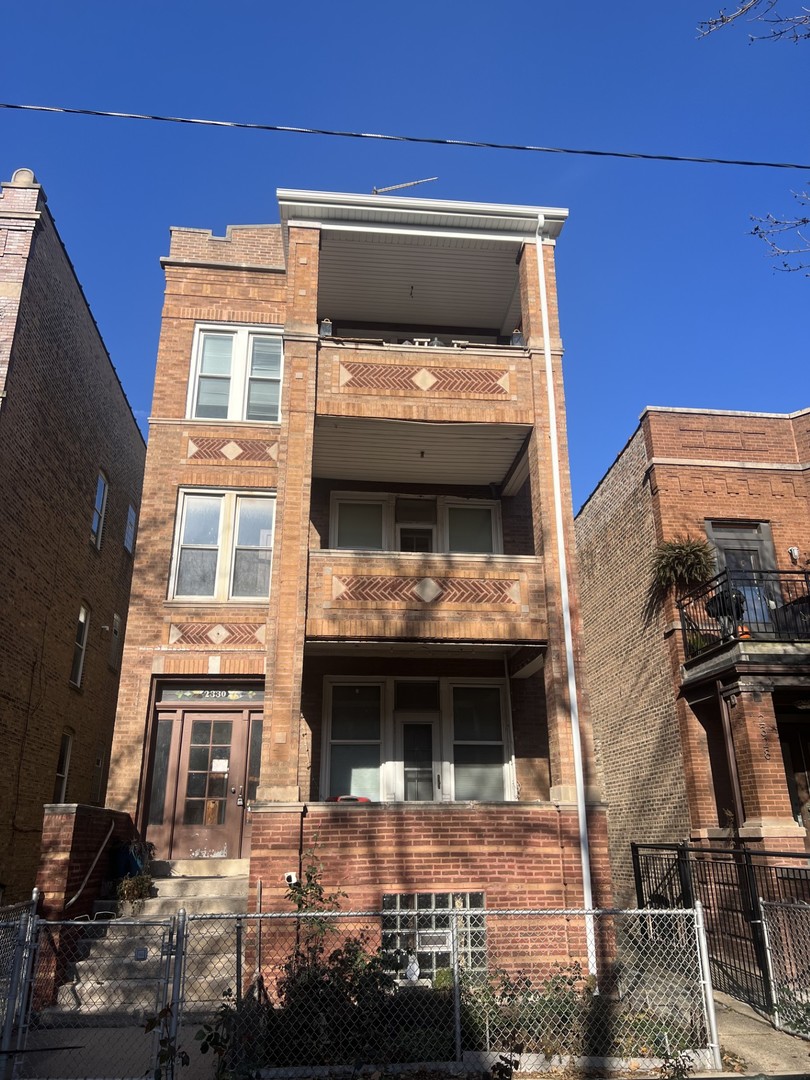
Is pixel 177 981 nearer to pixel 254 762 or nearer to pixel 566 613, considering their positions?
pixel 254 762

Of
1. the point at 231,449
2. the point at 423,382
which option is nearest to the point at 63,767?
the point at 231,449

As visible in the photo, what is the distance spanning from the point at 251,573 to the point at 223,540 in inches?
28.4

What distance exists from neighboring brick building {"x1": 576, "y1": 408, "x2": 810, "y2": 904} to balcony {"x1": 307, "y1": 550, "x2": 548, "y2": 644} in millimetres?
3360

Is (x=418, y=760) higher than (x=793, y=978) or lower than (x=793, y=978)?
higher

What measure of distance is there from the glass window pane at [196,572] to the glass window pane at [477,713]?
4.34m

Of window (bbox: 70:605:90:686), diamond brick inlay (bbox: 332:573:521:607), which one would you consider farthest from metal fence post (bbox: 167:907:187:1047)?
window (bbox: 70:605:90:686)

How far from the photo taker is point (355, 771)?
12.0 m

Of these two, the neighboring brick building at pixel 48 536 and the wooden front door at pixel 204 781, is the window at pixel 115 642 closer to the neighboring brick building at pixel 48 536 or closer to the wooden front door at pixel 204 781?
the neighboring brick building at pixel 48 536

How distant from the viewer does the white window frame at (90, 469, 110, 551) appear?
699 inches

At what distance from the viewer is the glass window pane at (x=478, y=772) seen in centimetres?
1206

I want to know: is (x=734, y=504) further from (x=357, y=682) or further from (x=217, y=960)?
(x=217, y=960)

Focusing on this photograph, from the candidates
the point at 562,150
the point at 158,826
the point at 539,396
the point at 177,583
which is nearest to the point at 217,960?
the point at 158,826

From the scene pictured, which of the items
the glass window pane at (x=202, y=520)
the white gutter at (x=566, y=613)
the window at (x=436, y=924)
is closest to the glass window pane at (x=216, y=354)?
the glass window pane at (x=202, y=520)

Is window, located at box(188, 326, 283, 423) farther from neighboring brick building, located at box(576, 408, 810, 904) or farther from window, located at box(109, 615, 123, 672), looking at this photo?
window, located at box(109, 615, 123, 672)
